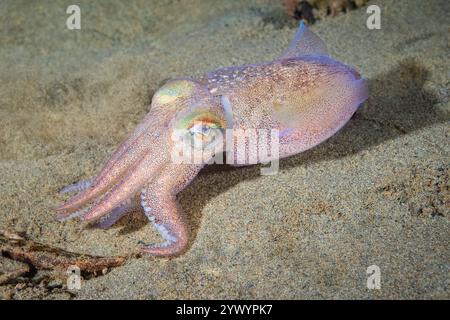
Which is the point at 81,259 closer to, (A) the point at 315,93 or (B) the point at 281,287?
(B) the point at 281,287

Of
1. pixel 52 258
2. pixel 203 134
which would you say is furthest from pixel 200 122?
pixel 52 258

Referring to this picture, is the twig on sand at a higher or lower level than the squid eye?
lower

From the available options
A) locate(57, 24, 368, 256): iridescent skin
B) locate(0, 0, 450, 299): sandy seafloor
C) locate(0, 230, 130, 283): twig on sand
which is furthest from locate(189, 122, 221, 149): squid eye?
locate(0, 230, 130, 283): twig on sand

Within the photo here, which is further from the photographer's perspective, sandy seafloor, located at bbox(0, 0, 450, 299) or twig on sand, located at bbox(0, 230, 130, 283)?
twig on sand, located at bbox(0, 230, 130, 283)

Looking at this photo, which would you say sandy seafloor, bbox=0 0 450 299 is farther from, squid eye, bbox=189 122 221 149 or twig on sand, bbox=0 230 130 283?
squid eye, bbox=189 122 221 149

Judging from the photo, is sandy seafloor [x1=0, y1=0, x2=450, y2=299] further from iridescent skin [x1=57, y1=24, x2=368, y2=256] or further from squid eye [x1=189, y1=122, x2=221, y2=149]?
squid eye [x1=189, y1=122, x2=221, y2=149]
